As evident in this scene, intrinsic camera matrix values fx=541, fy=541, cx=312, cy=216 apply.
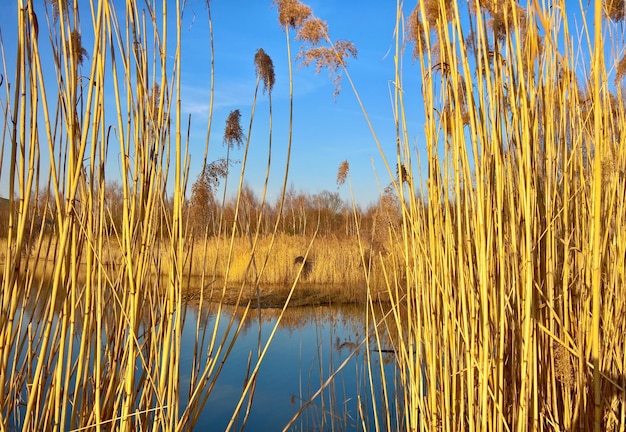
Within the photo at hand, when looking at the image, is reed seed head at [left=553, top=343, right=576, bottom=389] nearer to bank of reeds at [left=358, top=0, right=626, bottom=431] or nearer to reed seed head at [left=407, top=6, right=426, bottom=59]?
bank of reeds at [left=358, top=0, right=626, bottom=431]

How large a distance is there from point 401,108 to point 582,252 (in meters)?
0.45

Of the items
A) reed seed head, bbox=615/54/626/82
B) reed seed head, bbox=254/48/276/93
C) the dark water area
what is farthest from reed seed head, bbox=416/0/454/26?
the dark water area

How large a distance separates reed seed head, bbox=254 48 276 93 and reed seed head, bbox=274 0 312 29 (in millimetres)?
66

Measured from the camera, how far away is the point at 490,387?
971 mm

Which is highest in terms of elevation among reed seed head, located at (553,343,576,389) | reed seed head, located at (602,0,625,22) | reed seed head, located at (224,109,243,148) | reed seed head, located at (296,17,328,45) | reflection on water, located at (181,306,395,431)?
reed seed head, located at (602,0,625,22)

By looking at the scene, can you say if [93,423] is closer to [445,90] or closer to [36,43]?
[36,43]

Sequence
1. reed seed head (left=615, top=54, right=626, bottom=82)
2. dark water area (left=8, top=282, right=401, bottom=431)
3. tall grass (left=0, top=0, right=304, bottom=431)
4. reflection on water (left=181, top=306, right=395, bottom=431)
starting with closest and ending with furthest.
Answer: tall grass (left=0, top=0, right=304, bottom=431) → reed seed head (left=615, top=54, right=626, bottom=82) → dark water area (left=8, top=282, right=401, bottom=431) → reflection on water (left=181, top=306, right=395, bottom=431)

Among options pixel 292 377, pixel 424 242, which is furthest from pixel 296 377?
pixel 424 242

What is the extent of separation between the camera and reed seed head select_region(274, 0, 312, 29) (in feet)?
3.21

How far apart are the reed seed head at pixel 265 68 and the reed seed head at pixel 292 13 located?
66 mm

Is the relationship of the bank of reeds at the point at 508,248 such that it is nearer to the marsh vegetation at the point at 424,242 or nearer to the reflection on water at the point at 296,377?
the marsh vegetation at the point at 424,242

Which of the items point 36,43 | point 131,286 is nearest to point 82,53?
point 36,43

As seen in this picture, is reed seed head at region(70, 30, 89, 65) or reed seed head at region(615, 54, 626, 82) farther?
reed seed head at region(615, 54, 626, 82)

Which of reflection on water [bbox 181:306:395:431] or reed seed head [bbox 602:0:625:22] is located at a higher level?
reed seed head [bbox 602:0:625:22]
